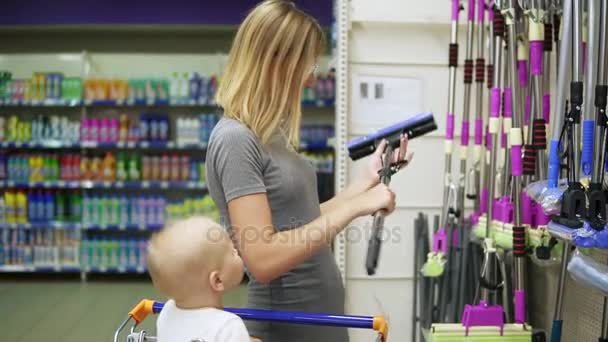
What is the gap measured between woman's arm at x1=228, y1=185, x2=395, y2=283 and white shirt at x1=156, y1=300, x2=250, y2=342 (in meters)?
0.13

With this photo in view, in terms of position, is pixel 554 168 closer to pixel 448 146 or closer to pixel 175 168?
pixel 448 146

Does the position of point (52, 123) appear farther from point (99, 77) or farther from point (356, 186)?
point (356, 186)

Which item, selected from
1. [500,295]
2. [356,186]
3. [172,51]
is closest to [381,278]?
[500,295]

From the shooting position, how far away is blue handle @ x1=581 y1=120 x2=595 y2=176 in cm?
154

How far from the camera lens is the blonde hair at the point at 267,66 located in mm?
1354

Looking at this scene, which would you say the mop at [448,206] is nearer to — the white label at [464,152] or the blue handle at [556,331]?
the white label at [464,152]

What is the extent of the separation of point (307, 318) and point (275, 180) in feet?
1.01

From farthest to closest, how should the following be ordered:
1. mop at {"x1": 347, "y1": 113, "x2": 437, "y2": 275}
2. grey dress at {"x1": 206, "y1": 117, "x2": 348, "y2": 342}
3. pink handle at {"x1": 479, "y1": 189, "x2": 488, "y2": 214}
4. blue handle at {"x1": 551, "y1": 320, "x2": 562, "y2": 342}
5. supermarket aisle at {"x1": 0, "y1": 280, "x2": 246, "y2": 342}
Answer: supermarket aisle at {"x1": 0, "y1": 280, "x2": 246, "y2": 342}, pink handle at {"x1": 479, "y1": 189, "x2": 488, "y2": 214}, blue handle at {"x1": 551, "y1": 320, "x2": 562, "y2": 342}, mop at {"x1": 347, "y1": 113, "x2": 437, "y2": 275}, grey dress at {"x1": 206, "y1": 117, "x2": 348, "y2": 342}

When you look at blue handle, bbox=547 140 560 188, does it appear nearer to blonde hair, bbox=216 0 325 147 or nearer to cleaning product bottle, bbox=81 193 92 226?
blonde hair, bbox=216 0 325 147

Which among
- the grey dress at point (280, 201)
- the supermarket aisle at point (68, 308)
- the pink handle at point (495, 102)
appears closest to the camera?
the grey dress at point (280, 201)

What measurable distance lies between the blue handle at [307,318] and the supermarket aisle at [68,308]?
9.79 feet

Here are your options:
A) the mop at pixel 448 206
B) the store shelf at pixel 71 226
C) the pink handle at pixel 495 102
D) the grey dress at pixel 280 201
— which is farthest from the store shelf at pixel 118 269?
the grey dress at pixel 280 201

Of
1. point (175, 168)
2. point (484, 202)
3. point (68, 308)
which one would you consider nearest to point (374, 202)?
point (484, 202)

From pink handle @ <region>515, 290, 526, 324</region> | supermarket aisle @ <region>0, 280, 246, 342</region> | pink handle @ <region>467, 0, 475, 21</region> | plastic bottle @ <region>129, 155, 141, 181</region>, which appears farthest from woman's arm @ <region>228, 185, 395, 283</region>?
plastic bottle @ <region>129, 155, 141, 181</region>
